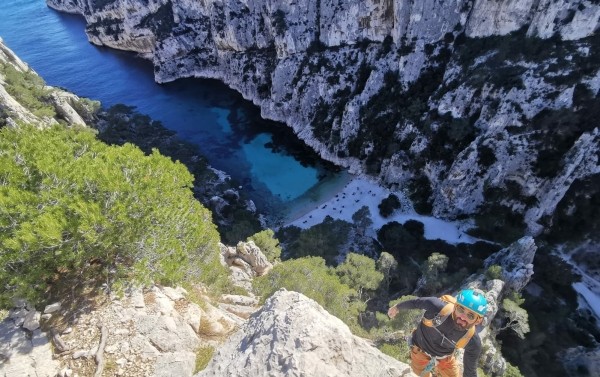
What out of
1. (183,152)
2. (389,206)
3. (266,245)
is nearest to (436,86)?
(389,206)

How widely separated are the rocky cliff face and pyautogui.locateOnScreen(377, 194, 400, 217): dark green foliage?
10.2 feet

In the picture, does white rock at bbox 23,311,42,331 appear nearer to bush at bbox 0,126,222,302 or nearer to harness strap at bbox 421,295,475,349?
bush at bbox 0,126,222,302

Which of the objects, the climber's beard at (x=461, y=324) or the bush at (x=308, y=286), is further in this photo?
the bush at (x=308, y=286)

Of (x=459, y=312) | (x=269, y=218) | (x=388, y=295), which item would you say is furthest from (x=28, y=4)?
(x=459, y=312)

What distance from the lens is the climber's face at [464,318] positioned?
6.87 meters

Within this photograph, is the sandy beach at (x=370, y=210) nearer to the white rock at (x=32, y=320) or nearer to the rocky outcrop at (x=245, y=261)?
the rocky outcrop at (x=245, y=261)

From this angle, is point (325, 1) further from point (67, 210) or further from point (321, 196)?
point (67, 210)

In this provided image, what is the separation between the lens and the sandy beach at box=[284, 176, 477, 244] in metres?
42.8

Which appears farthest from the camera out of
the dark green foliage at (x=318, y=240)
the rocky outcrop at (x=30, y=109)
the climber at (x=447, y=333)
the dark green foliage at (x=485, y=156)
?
the dark green foliage at (x=485, y=156)

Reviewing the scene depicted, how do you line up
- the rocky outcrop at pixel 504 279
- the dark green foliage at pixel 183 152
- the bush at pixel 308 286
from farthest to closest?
the dark green foliage at pixel 183 152 < the rocky outcrop at pixel 504 279 < the bush at pixel 308 286

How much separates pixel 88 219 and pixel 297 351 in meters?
6.74

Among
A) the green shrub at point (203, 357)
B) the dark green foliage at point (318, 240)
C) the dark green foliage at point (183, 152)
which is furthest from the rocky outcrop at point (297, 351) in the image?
the dark green foliage at point (183, 152)

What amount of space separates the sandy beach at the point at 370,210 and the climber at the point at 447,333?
3678 centimetres

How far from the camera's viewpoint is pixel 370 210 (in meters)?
47.1
